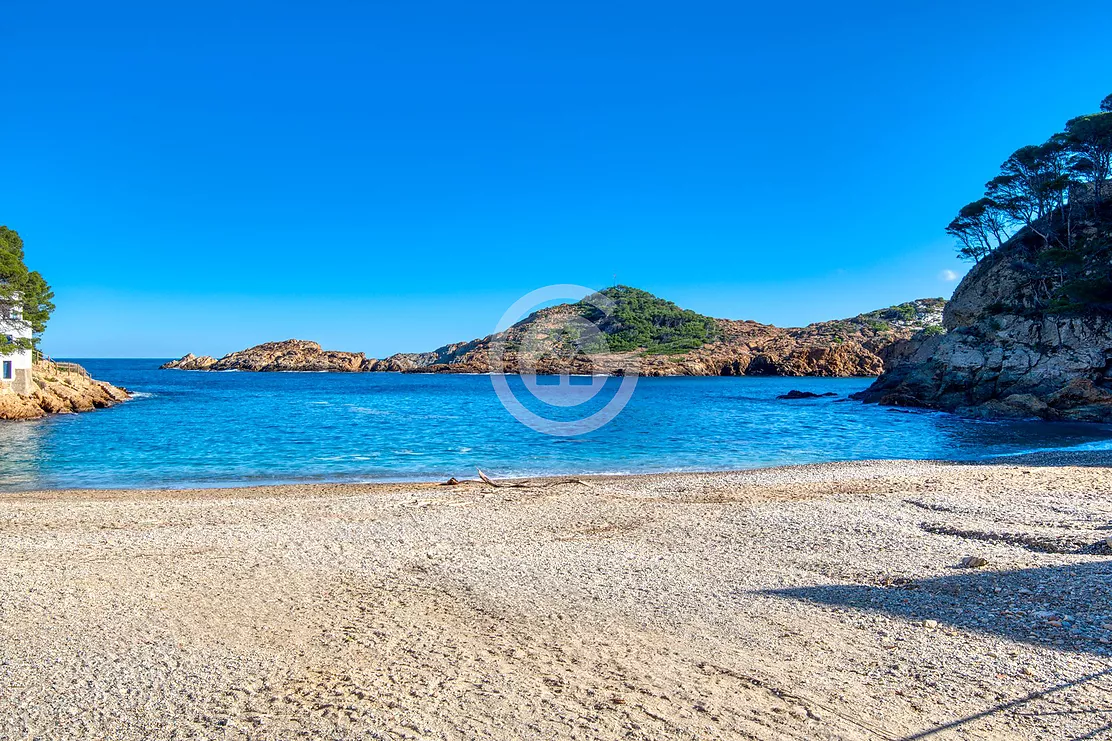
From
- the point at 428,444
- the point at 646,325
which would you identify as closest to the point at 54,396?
the point at 428,444

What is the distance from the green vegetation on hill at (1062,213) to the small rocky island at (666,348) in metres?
53.4

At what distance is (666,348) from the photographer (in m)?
147

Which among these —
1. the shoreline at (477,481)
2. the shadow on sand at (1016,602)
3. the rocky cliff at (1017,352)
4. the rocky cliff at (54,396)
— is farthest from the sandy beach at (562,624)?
the rocky cliff at (54,396)

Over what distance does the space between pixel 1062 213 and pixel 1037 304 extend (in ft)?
35.6

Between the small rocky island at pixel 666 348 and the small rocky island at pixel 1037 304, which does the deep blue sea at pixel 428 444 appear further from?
the small rocky island at pixel 666 348

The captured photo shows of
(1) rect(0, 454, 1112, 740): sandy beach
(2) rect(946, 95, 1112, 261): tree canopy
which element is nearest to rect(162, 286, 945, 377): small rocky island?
(2) rect(946, 95, 1112, 261): tree canopy

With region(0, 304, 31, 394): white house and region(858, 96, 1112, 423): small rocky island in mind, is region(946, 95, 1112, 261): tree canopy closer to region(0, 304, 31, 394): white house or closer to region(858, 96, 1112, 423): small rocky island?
region(858, 96, 1112, 423): small rocky island

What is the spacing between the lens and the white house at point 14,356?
4197cm

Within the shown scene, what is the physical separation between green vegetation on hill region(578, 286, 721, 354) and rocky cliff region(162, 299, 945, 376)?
1.81 m

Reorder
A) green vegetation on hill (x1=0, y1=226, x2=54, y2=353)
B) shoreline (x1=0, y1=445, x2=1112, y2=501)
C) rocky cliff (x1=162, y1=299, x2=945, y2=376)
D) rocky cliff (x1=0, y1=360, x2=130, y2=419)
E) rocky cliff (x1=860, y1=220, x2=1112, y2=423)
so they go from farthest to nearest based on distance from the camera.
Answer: rocky cliff (x1=162, y1=299, x2=945, y2=376), green vegetation on hill (x1=0, y1=226, x2=54, y2=353), rocky cliff (x1=0, y1=360, x2=130, y2=419), rocky cliff (x1=860, y1=220, x2=1112, y2=423), shoreline (x1=0, y1=445, x2=1112, y2=501)

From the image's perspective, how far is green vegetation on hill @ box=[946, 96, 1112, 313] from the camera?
3966 cm

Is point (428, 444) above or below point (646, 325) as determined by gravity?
below

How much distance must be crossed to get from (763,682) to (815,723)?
0.72m

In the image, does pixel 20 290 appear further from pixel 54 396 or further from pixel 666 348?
pixel 666 348
